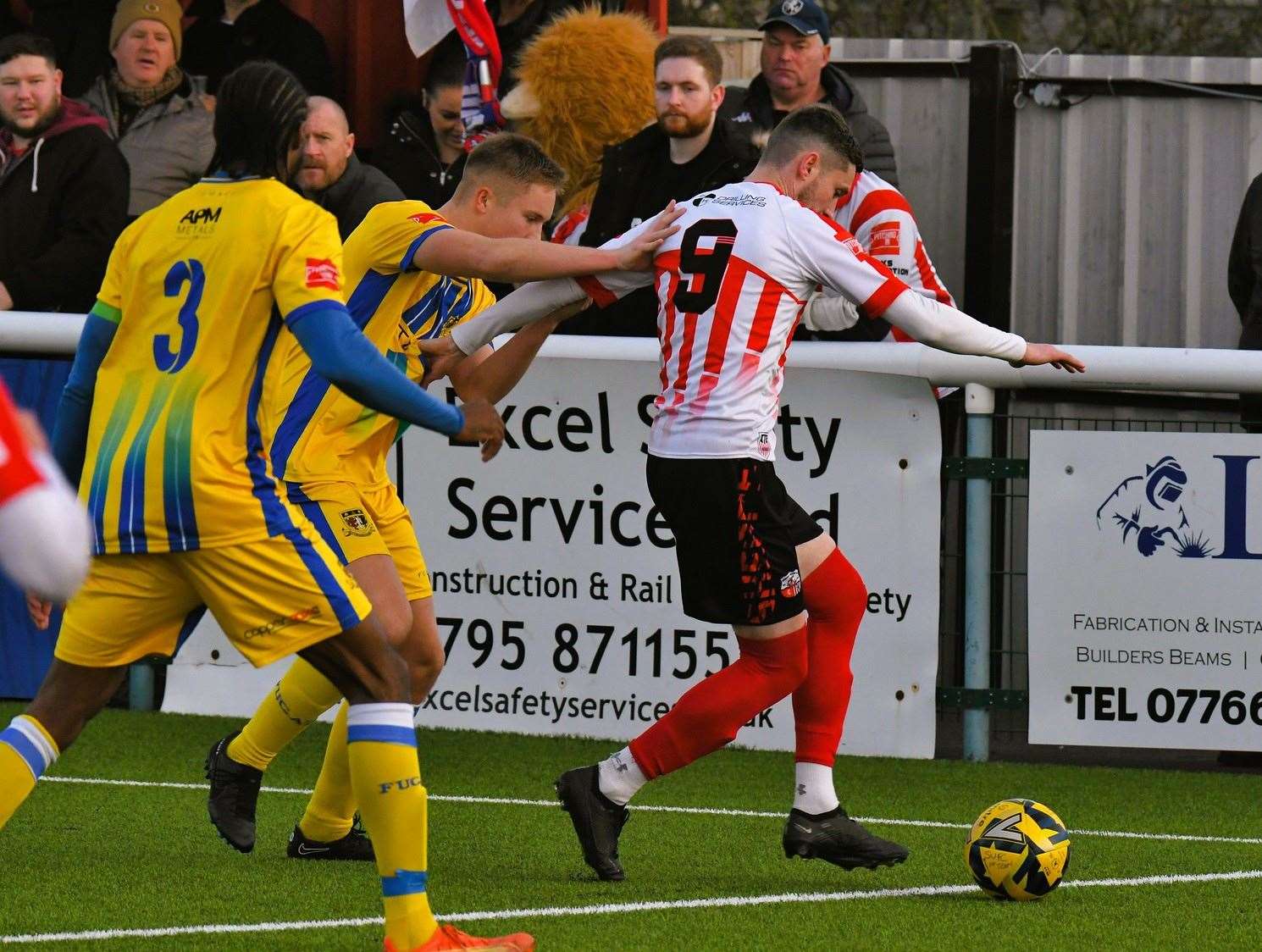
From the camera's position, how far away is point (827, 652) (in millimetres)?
6250

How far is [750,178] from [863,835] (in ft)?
6.18

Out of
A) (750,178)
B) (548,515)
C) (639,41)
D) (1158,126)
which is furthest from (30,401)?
(1158,126)

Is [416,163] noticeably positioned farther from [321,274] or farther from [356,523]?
[321,274]

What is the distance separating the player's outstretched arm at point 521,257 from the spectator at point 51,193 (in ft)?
12.3

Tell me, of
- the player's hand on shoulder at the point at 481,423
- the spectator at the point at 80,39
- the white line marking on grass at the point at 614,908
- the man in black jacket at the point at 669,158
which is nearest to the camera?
the white line marking on grass at the point at 614,908

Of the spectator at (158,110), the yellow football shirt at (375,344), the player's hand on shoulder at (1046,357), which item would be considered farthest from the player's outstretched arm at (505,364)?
the spectator at (158,110)

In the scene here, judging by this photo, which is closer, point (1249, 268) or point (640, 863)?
point (640, 863)

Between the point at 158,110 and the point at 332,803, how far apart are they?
4555mm

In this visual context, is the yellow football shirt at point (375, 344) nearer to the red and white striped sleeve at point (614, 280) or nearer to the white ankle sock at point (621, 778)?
the red and white striped sleeve at point (614, 280)

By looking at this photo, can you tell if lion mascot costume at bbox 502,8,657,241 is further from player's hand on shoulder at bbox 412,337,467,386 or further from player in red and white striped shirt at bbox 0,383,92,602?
player in red and white striped shirt at bbox 0,383,92,602

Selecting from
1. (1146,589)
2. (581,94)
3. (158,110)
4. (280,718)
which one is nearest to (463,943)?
(280,718)

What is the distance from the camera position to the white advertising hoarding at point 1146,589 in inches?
313

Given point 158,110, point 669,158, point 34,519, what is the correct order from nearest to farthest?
point 34,519 < point 669,158 < point 158,110

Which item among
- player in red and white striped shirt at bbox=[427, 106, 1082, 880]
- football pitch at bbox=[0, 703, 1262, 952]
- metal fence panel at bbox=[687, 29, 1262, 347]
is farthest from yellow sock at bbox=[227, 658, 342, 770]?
metal fence panel at bbox=[687, 29, 1262, 347]
